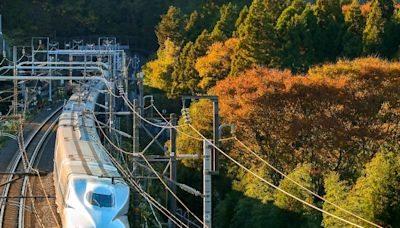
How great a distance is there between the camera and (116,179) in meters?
12.5

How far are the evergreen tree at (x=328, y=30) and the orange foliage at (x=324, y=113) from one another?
22.8ft

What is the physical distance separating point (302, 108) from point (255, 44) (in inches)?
256

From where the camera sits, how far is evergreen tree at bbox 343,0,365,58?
27.3 meters

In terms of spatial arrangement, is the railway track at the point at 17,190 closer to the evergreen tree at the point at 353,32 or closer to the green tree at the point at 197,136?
the green tree at the point at 197,136

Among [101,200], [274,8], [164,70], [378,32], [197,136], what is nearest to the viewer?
[101,200]

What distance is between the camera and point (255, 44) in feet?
88.4

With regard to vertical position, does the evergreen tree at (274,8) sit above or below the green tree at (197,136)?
above

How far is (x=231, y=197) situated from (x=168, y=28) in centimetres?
2407

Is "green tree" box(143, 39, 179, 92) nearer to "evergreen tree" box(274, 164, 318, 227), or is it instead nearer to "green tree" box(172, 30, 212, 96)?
"green tree" box(172, 30, 212, 96)

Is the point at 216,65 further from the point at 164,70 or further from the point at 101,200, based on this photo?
the point at 101,200

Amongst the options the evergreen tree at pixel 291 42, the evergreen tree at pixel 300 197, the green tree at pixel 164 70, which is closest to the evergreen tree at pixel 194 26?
the green tree at pixel 164 70

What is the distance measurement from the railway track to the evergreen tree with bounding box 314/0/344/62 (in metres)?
11.2

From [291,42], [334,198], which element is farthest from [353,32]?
[334,198]

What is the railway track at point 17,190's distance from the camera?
15461 millimetres
